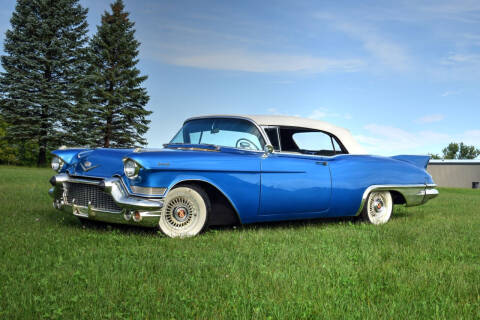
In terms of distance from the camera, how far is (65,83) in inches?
1554

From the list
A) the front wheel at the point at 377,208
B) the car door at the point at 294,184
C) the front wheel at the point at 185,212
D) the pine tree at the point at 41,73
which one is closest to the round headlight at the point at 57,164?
the front wheel at the point at 185,212

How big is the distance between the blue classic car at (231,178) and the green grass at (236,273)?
0.30 meters

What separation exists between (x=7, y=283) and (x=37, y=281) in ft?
0.69

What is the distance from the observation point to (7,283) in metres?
3.57

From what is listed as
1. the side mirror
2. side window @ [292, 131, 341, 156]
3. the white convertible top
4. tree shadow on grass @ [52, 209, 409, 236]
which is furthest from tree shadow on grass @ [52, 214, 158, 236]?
side window @ [292, 131, 341, 156]

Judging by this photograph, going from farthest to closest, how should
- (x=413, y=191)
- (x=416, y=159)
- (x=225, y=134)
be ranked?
(x=416, y=159) → (x=413, y=191) → (x=225, y=134)

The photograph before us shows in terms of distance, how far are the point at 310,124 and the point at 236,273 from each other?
12.5 ft

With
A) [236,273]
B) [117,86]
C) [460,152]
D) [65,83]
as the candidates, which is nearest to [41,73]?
[65,83]

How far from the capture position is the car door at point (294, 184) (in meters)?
5.98

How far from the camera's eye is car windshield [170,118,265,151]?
6.36m

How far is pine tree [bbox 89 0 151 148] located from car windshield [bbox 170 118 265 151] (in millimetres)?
35620

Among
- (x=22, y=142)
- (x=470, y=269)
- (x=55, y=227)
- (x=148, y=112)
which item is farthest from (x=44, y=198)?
(x=148, y=112)

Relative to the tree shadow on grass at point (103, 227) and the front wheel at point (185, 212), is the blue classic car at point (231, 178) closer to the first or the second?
the front wheel at point (185, 212)

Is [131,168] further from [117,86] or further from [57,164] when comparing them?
[117,86]
